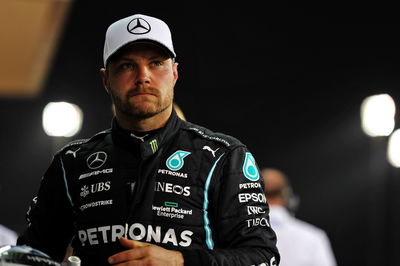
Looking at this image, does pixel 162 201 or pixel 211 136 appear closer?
pixel 162 201

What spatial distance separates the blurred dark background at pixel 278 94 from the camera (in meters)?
16.1

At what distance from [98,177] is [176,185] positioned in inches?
10.7

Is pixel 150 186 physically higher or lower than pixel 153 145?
lower

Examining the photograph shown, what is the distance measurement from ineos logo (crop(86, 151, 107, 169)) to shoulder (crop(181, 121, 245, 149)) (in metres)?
0.28

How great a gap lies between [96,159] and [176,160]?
0.93ft

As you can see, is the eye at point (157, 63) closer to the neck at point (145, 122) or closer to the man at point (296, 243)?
the neck at point (145, 122)

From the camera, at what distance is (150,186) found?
234cm

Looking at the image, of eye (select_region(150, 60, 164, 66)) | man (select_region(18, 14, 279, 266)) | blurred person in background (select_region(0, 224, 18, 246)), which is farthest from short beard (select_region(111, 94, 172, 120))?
blurred person in background (select_region(0, 224, 18, 246))

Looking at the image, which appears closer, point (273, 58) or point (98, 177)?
point (98, 177)

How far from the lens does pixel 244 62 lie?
19.0 m

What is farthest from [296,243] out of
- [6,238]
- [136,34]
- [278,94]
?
[278,94]

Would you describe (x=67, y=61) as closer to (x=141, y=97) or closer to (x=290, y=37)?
(x=290, y=37)

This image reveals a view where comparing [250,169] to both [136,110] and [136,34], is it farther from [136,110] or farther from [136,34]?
[136,34]

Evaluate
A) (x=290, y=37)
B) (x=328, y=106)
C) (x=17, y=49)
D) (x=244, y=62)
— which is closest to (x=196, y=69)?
(x=244, y=62)
